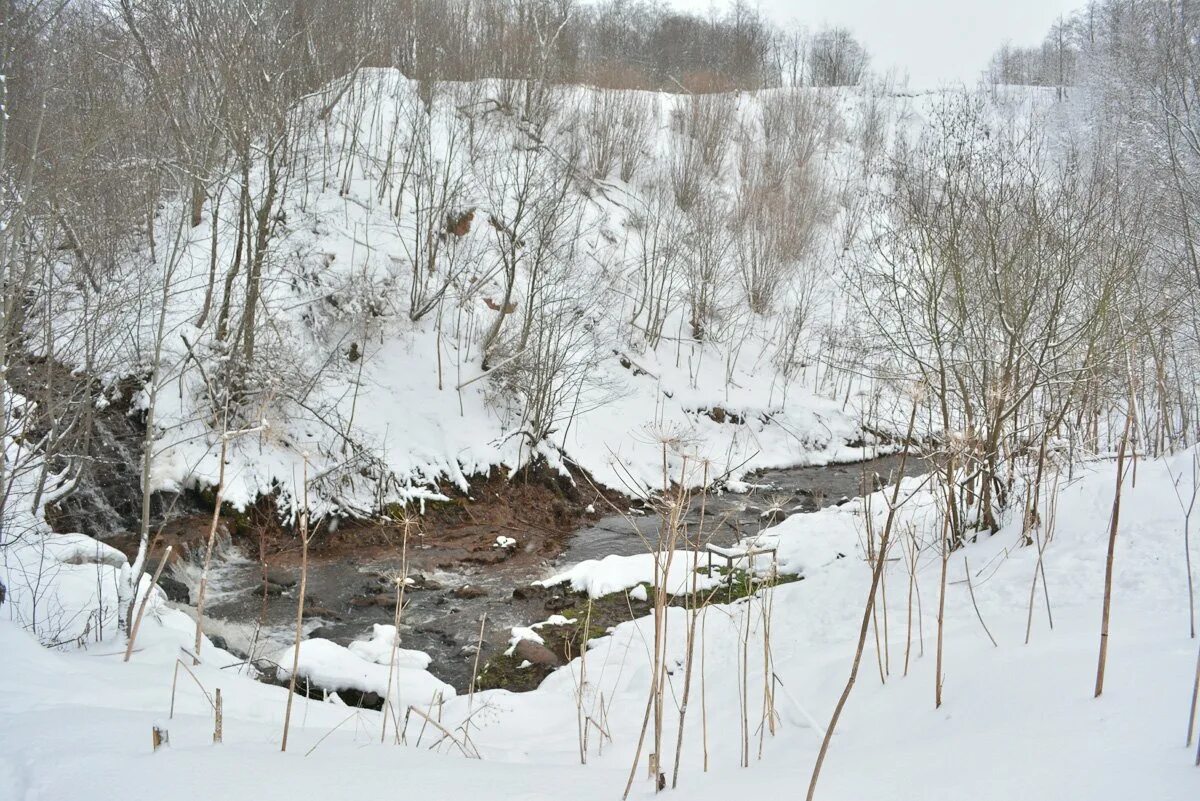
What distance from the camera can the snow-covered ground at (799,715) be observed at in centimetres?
274

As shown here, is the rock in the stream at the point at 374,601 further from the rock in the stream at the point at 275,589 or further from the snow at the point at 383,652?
the snow at the point at 383,652

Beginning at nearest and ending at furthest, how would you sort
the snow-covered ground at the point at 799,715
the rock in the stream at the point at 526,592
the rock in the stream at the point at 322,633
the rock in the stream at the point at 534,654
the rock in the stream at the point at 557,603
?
the snow-covered ground at the point at 799,715 < the rock in the stream at the point at 534,654 < the rock in the stream at the point at 322,633 < the rock in the stream at the point at 557,603 < the rock in the stream at the point at 526,592

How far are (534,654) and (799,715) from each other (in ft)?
12.7

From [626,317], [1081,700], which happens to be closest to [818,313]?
[626,317]

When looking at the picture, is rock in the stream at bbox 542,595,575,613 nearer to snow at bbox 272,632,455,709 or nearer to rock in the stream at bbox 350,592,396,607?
rock in the stream at bbox 350,592,396,607

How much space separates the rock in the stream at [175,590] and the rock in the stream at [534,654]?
161 inches

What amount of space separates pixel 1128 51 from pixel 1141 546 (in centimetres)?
2070

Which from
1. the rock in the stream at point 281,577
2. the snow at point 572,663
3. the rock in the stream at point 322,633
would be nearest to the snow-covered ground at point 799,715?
the snow at point 572,663

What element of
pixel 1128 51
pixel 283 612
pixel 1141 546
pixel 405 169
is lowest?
pixel 283 612

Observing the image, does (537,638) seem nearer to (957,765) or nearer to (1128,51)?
(957,765)

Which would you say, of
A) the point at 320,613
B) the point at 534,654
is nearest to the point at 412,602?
the point at 320,613

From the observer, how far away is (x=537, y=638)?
8312mm

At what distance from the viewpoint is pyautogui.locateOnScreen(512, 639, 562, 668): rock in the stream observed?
7.78 m

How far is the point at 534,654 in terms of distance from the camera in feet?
25.8
